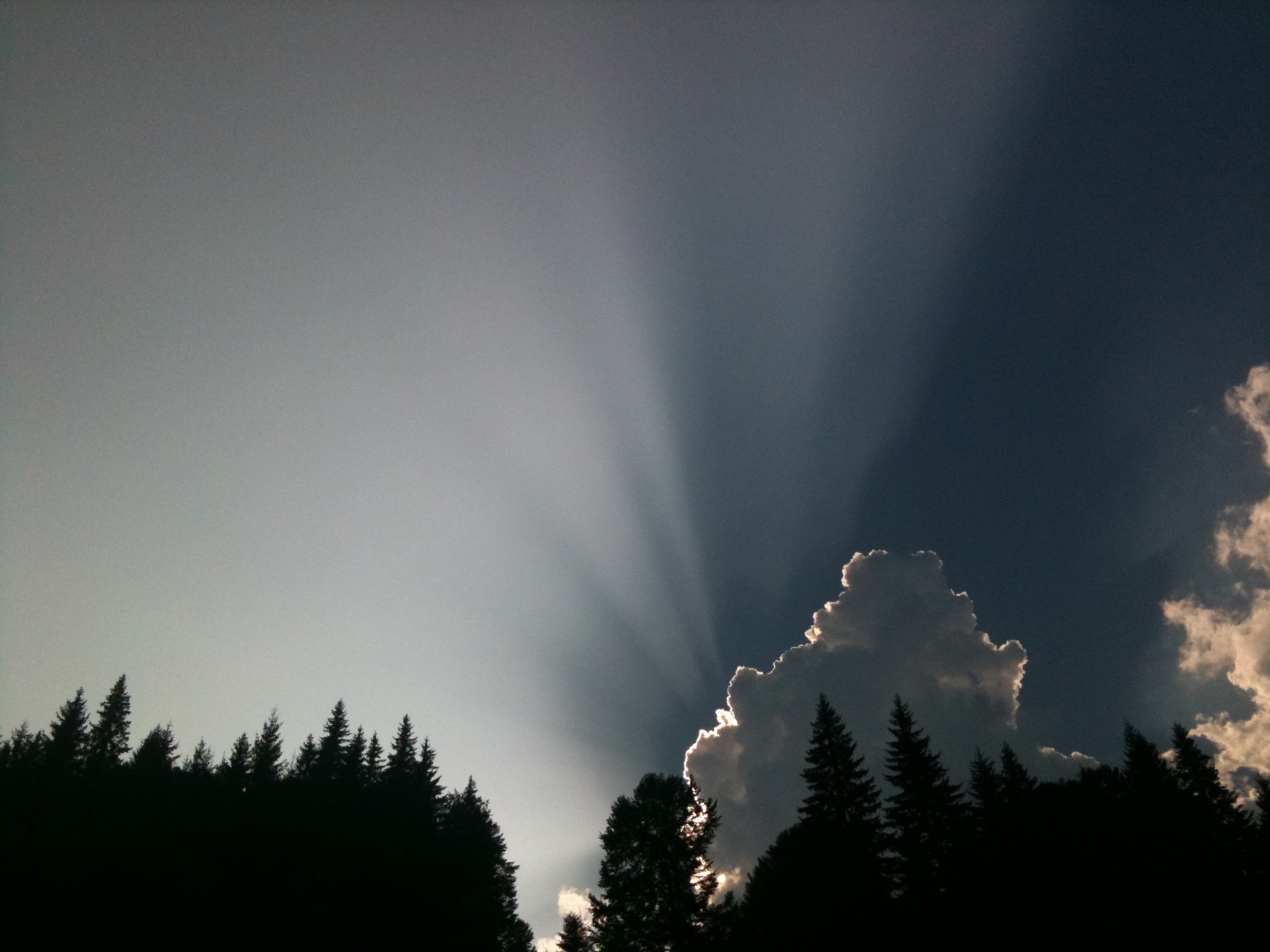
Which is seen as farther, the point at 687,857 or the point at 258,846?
the point at 258,846

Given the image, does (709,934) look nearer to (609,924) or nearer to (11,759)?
(609,924)

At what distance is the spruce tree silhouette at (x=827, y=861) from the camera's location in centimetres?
3753

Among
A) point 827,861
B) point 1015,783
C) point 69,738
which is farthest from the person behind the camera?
point 69,738

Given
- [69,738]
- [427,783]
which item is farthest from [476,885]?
[69,738]

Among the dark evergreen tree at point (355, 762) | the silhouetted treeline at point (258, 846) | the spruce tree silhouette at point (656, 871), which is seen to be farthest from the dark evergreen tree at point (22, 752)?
the spruce tree silhouette at point (656, 871)

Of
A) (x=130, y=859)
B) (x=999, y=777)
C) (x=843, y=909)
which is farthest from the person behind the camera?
(x=999, y=777)

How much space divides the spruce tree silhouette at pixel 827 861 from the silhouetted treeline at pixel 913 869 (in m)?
0.09

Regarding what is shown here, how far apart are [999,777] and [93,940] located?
2404 inches

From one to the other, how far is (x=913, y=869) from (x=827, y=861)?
7098 millimetres

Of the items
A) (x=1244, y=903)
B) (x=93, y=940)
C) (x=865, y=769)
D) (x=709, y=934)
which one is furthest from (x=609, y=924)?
(x=1244, y=903)

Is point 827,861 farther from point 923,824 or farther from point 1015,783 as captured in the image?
point 1015,783

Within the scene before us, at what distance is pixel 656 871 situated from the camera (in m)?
41.2

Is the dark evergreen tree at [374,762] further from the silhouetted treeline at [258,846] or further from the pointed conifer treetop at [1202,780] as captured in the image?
the pointed conifer treetop at [1202,780]

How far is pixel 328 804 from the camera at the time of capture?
6238cm
